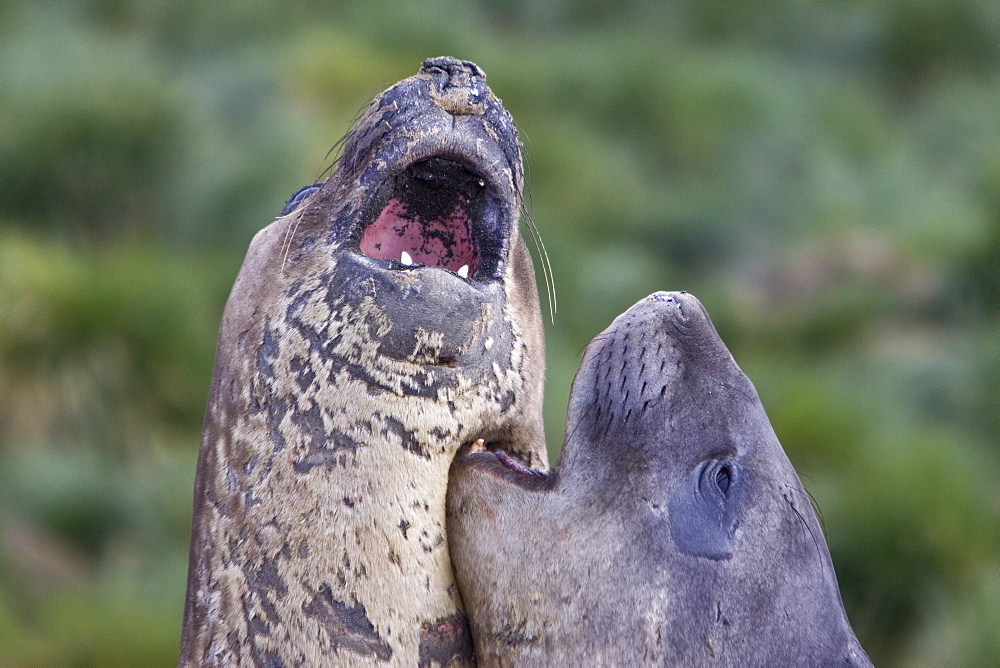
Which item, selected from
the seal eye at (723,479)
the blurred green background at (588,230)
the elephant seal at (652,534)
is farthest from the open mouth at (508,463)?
the blurred green background at (588,230)

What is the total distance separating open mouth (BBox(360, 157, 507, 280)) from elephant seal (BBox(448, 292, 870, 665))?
398 millimetres

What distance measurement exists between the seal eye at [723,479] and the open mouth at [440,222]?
71 cm

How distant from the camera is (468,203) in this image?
2.79 m

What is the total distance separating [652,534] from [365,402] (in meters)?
0.71

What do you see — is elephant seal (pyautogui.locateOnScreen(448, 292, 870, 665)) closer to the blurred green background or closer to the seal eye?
the seal eye

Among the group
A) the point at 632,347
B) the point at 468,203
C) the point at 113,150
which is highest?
the point at 113,150

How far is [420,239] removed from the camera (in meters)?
2.85

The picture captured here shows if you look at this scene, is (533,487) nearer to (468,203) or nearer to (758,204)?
(468,203)

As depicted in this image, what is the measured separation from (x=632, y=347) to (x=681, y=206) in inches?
471

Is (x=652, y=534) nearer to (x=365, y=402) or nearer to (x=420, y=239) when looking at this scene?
(x=365, y=402)

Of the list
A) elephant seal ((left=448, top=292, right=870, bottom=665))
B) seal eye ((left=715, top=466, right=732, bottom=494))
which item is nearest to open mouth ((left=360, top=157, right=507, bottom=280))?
elephant seal ((left=448, top=292, right=870, bottom=665))

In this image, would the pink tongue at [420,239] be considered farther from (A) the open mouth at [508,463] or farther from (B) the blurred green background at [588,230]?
(B) the blurred green background at [588,230]

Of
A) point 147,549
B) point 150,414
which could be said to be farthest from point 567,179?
point 147,549

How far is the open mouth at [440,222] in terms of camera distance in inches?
A: 108
